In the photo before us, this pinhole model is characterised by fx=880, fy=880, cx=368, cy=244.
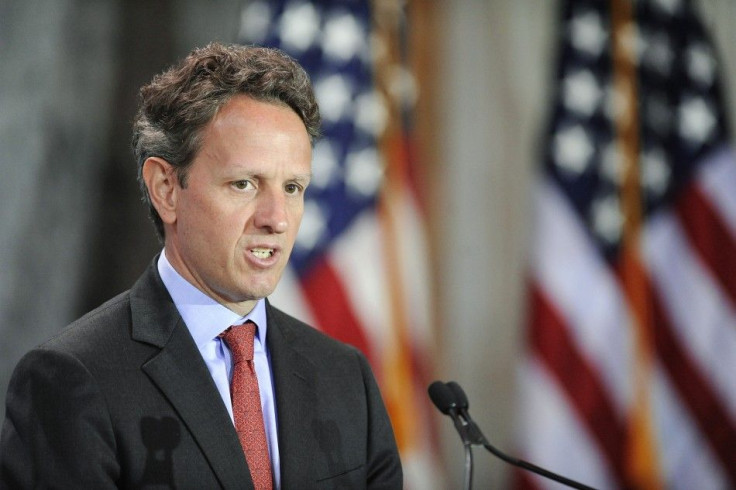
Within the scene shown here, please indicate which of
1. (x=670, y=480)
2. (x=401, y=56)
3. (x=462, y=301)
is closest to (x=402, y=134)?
(x=401, y=56)

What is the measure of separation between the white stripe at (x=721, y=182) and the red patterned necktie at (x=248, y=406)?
9.68 ft

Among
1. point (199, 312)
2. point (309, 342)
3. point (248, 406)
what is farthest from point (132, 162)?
point (248, 406)

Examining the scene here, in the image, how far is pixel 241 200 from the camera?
1655mm

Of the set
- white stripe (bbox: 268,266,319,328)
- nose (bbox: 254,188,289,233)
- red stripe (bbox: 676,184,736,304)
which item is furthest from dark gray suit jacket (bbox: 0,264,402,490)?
red stripe (bbox: 676,184,736,304)

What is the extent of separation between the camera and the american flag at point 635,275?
398cm

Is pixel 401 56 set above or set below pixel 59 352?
above

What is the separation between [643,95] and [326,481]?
2.96 meters

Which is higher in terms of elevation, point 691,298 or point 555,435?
point 691,298

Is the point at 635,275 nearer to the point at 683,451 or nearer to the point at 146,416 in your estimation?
the point at 683,451

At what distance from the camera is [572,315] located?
4.00 metres

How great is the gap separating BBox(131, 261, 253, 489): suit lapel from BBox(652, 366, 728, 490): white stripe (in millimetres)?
2899

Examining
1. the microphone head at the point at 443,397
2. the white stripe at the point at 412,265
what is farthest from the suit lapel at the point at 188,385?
the white stripe at the point at 412,265

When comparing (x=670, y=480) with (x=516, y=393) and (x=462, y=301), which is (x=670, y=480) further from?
(x=462, y=301)

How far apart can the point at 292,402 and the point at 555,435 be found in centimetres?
250
